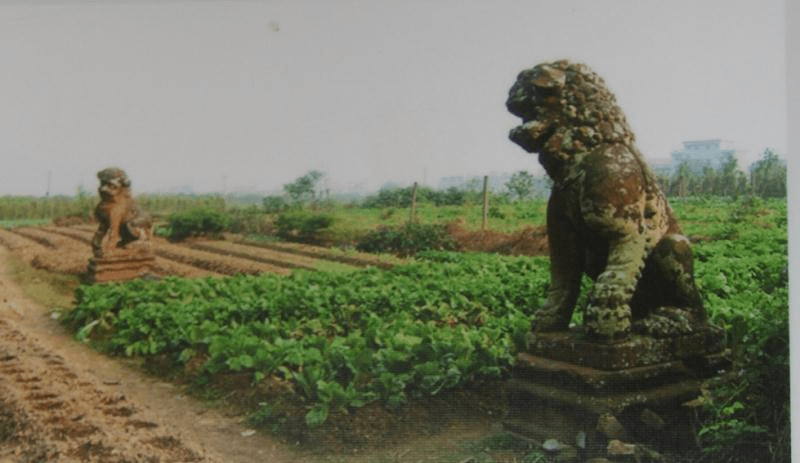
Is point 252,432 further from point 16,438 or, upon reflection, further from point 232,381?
point 16,438

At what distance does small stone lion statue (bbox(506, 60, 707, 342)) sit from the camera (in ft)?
Answer: 9.30

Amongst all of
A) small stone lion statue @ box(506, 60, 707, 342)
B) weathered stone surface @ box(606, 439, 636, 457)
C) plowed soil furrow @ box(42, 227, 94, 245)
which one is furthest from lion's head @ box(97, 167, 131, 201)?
weathered stone surface @ box(606, 439, 636, 457)

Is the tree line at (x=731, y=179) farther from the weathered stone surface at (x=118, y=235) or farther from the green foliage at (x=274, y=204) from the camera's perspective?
the weathered stone surface at (x=118, y=235)

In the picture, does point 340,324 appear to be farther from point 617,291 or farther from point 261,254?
point 617,291

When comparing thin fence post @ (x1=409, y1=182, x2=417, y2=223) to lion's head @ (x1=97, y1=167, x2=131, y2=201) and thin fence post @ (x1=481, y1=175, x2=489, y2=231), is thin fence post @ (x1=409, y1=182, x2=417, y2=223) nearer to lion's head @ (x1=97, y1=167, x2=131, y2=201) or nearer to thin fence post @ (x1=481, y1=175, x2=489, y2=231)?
thin fence post @ (x1=481, y1=175, x2=489, y2=231)

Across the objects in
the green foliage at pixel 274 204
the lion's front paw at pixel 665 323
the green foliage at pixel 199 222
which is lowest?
the lion's front paw at pixel 665 323

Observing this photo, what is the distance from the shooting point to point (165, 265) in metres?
5.31

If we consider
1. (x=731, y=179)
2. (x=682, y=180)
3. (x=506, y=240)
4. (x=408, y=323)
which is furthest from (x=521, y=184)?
(x=731, y=179)

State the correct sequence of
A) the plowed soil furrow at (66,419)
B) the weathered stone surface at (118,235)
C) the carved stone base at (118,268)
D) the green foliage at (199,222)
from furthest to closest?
1. the carved stone base at (118,268)
2. the green foliage at (199,222)
3. the weathered stone surface at (118,235)
4. the plowed soil furrow at (66,419)

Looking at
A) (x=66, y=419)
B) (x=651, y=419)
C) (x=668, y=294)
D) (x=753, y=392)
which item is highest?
(x=668, y=294)

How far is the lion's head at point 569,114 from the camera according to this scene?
292 centimetres

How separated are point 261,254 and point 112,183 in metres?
1.11

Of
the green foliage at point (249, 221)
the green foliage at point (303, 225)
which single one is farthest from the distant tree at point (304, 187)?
the green foliage at point (249, 221)

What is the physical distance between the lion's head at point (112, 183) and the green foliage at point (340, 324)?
79 cm
